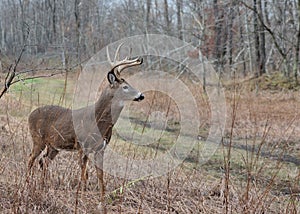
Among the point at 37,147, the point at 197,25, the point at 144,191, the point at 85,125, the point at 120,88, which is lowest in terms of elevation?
the point at 144,191

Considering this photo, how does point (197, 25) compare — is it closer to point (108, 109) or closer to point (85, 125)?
point (108, 109)

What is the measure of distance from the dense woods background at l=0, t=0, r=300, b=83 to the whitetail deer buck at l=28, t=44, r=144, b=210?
806 cm

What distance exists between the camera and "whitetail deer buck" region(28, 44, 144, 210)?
12.2 ft

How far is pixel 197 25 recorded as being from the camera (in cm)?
1537

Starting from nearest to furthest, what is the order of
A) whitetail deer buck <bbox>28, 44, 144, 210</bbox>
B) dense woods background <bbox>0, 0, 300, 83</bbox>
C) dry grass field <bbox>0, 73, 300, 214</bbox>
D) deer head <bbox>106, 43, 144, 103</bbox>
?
1. dry grass field <bbox>0, 73, 300, 214</bbox>
2. whitetail deer buck <bbox>28, 44, 144, 210</bbox>
3. deer head <bbox>106, 43, 144, 103</bbox>
4. dense woods background <bbox>0, 0, 300, 83</bbox>

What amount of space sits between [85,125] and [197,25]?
12.2 m

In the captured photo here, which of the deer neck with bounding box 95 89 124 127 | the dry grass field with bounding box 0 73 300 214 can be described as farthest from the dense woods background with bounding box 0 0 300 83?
the dry grass field with bounding box 0 73 300 214

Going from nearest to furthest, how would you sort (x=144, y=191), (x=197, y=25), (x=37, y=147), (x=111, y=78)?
(x=144, y=191) → (x=111, y=78) → (x=37, y=147) → (x=197, y=25)

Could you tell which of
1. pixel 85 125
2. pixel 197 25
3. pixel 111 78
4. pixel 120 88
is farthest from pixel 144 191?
pixel 197 25

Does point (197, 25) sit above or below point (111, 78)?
above

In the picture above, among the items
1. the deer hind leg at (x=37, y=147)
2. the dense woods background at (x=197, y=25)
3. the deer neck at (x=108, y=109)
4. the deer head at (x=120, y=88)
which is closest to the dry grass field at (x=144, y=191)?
the deer hind leg at (x=37, y=147)

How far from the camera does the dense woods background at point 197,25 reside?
1423 centimetres

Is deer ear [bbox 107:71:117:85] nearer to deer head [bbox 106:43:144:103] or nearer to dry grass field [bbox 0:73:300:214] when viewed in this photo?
deer head [bbox 106:43:144:103]

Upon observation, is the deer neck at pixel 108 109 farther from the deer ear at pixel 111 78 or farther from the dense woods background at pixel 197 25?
the dense woods background at pixel 197 25
